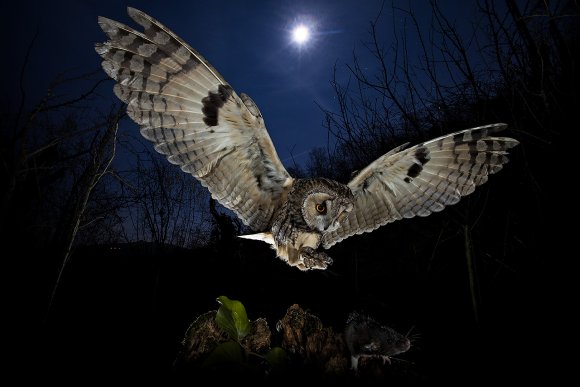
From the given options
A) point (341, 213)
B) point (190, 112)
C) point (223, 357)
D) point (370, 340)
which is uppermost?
point (190, 112)

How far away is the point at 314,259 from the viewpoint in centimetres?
211

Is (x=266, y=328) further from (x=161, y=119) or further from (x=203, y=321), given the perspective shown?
(x=161, y=119)

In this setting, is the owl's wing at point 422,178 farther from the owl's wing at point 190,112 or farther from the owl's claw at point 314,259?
the owl's wing at point 190,112

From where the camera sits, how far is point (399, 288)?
7.02 meters

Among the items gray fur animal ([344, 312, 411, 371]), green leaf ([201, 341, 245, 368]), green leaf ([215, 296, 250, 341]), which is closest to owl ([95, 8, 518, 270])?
gray fur animal ([344, 312, 411, 371])

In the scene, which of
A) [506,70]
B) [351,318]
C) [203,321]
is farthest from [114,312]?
[506,70]

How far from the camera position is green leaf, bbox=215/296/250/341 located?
1724 millimetres

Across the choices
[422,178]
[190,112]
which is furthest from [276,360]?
[422,178]

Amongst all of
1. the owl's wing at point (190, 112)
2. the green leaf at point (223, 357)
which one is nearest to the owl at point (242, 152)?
the owl's wing at point (190, 112)

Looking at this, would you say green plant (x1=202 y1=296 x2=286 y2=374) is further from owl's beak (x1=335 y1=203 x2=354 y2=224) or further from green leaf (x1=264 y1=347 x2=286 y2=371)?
owl's beak (x1=335 y1=203 x2=354 y2=224)

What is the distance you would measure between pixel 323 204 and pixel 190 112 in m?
1.22

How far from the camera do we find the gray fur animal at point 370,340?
1831 mm

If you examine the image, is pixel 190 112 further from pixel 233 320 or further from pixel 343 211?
pixel 233 320

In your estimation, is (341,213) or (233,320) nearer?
(233,320)
